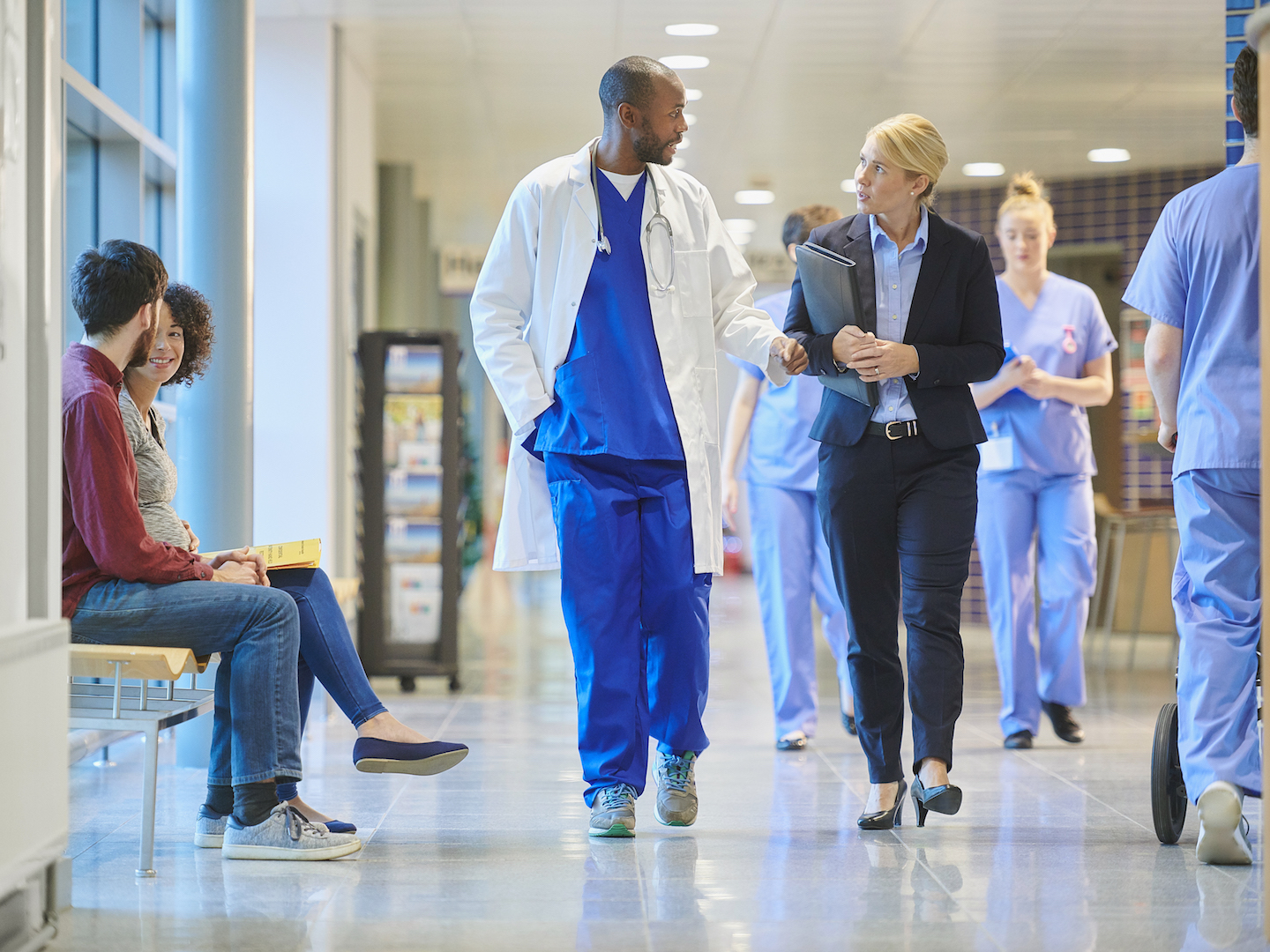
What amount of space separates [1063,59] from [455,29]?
3038 mm

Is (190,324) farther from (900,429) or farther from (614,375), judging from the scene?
(900,429)

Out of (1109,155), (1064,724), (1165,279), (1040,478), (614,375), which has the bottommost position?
(1064,724)

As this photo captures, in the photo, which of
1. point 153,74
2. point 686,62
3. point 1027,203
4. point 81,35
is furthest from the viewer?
point 686,62

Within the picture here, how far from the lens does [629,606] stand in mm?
2982

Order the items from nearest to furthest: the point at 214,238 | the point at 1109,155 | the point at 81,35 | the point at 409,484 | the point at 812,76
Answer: the point at 214,238, the point at 81,35, the point at 409,484, the point at 812,76, the point at 1109,155

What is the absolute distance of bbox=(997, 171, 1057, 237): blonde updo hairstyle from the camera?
173 inches

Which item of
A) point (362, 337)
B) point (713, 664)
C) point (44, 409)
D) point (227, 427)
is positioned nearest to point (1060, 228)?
point (713, 664)

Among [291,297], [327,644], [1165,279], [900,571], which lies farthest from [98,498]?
[291,297]

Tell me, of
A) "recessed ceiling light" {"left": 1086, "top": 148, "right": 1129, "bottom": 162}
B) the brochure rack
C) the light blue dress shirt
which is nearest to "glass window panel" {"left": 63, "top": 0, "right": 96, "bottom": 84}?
the brochure rack

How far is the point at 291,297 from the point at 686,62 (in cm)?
238

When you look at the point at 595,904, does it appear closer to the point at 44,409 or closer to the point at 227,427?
the point at 44,409

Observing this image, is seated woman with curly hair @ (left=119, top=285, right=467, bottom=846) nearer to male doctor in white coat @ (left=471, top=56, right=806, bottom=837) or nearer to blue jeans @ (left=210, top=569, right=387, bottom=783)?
blue jeans @ (left=210, top=569, right=387, bottom=783)

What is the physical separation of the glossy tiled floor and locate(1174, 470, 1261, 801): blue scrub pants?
22cm

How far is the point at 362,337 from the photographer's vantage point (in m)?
5.85
